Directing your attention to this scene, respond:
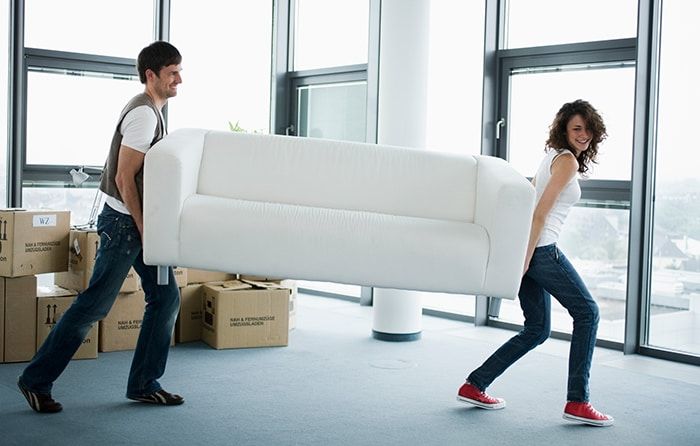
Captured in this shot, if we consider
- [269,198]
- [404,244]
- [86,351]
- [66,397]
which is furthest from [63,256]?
[404,244]

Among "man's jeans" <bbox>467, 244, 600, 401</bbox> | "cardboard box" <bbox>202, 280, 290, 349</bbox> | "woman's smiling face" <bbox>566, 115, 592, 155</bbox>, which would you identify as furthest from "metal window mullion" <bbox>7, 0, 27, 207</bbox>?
"woman's smiling face" <bbox>566, 115, 592, 155</bbox>

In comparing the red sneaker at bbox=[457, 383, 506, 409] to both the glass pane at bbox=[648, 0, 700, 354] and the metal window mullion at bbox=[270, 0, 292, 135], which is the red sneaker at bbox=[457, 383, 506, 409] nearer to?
the glass pane at bbox=[648, 0, 700, 354]

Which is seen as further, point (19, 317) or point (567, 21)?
point (567, 21)

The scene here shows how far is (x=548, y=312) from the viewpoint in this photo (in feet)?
10.6

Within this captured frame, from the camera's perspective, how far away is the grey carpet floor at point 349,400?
2.92m

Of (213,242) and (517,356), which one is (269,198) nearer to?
(213,242)

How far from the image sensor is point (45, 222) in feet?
12.9

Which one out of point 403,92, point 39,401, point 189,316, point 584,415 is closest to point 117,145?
point 39,401

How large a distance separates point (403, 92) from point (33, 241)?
2.12m

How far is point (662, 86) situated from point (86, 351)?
328 cm


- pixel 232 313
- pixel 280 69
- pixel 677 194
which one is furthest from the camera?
pixel 280 69

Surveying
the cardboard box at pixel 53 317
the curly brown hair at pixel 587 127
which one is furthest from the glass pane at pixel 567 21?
the cardboard box at pixel 53 317

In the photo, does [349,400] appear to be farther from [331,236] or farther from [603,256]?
[603,256]

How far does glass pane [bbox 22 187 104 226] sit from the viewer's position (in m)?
5.46
